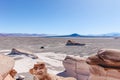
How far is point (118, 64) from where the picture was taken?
17.7 feet

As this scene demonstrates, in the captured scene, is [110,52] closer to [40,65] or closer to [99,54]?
[99,54]

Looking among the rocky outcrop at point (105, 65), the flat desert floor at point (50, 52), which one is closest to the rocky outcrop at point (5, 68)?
the rocky outcrop at point (105, 65)

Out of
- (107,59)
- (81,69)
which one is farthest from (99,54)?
(81,69)

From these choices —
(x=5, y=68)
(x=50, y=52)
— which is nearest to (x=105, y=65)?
(x=5, y=68)

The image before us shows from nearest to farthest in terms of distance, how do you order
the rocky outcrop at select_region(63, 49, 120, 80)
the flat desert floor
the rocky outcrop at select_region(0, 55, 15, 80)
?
the rocky outcrop at select_region(0, 55, 15, 80), the rocky outcrop at select_region(63, 49, 120, 80), the flat desert floor

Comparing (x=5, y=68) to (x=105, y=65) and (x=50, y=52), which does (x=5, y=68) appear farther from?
(x=50, y=52)

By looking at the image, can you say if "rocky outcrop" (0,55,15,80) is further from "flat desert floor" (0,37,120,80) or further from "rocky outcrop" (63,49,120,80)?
"flat desert floor" (0,37,120,80)

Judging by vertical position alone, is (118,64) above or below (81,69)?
above

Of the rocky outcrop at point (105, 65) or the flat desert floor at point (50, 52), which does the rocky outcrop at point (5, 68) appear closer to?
the rocky outcrop at point (105, 65)

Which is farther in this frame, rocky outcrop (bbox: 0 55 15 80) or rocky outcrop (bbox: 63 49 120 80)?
rocky outcrop (bbox: 63 49 120 80)

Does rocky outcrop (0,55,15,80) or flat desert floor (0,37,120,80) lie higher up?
rocky outcrop (0,55,15,80)

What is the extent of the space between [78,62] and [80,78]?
3.28 feet

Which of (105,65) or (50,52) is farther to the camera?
(50,52)

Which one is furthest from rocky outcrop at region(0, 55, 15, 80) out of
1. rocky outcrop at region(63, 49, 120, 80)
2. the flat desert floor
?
the flat desert floor
